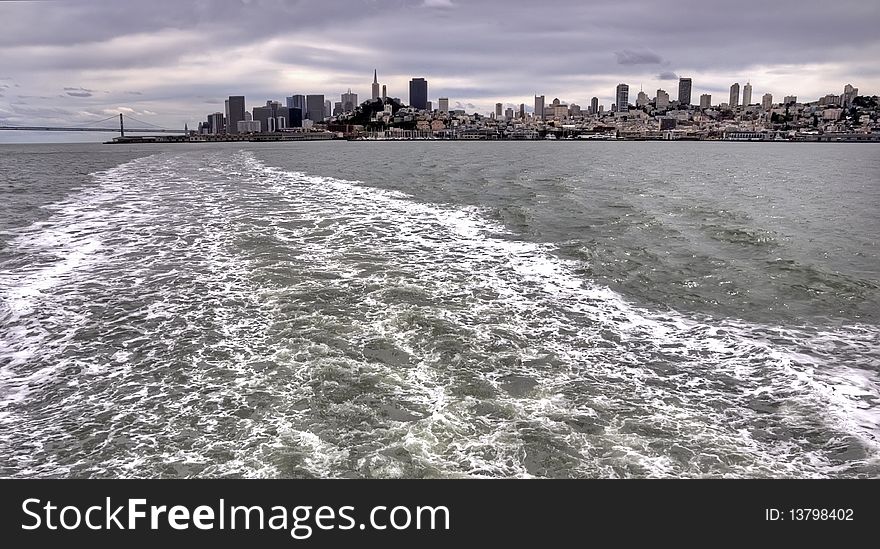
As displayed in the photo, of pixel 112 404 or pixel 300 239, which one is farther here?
pixel 300 239

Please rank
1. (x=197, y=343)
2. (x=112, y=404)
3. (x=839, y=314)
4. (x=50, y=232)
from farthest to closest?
(x=50, y=232) < (x=839, y=314) < (x=197, y=343) < (x=112, y=404)

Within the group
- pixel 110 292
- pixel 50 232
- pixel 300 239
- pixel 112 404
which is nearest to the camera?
pixel 112 404
